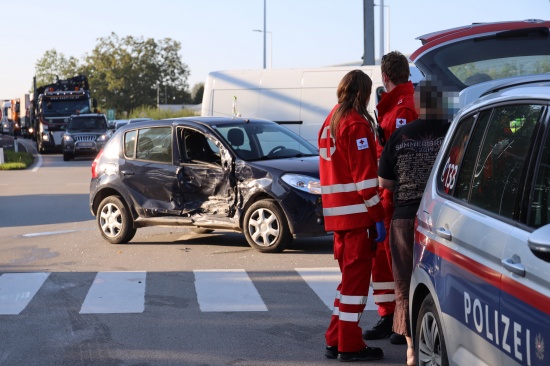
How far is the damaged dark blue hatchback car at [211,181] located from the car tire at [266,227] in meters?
0.01

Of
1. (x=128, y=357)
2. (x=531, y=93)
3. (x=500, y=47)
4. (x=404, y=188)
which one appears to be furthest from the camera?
(x=500, y=47)

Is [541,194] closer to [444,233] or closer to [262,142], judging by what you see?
[444,233]

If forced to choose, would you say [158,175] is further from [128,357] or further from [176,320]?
[128,357]

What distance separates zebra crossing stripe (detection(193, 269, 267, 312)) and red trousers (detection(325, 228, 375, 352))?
197 centimetres

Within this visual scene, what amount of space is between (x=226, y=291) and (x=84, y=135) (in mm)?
32193

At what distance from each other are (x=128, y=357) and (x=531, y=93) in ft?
12.0

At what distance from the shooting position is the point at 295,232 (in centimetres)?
1162

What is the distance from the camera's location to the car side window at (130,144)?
1315cm

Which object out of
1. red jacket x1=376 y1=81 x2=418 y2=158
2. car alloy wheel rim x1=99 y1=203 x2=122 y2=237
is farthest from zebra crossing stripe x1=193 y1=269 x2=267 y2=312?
car alloy wheel rim x1=99 y1=203 x2=122 y2=237

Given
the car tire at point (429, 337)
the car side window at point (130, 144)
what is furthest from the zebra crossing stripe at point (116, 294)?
the car tire at point (429, 337)

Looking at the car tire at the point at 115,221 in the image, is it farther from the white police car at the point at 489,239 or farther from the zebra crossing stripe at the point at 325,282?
the white police car at the point at 489,239

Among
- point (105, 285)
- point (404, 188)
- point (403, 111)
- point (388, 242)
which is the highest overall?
point (403, 111)

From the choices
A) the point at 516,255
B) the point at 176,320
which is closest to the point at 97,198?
the point at 176,320

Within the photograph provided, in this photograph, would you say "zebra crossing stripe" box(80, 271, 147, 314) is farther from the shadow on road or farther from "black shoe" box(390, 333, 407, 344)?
the shadow on road
